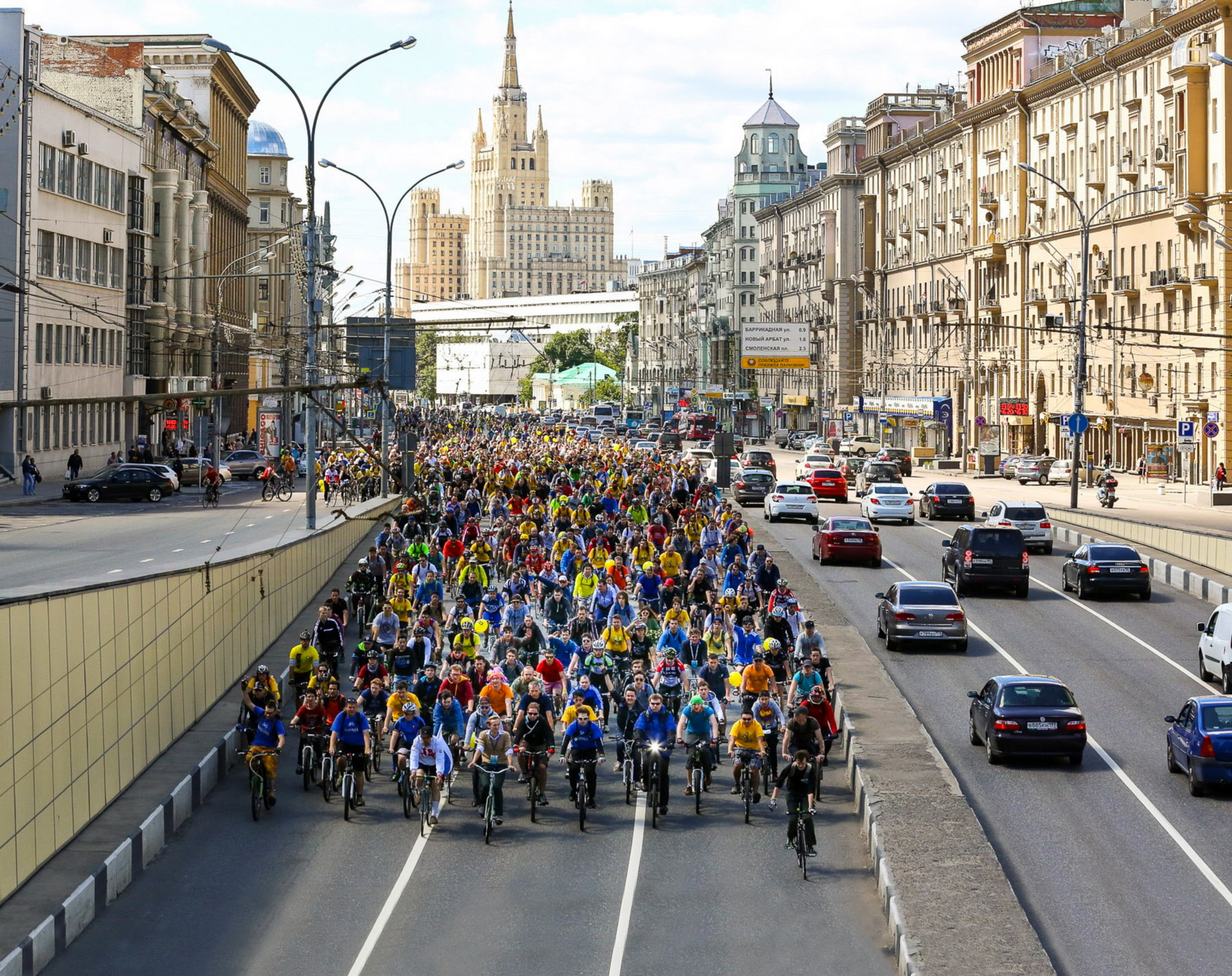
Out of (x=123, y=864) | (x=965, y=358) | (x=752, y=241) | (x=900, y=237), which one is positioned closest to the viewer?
(x=123, y=864)

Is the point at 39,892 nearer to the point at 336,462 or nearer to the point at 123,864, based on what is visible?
the point at 123,864

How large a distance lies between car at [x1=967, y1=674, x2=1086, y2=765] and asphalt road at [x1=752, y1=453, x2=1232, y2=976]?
29 centimetres

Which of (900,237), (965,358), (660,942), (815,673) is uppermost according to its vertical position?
(900,237)

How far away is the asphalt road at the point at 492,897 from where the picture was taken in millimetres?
14414

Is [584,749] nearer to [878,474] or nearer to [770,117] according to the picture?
[878,474]

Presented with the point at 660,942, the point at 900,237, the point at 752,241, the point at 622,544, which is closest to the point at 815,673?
the point at 660,942

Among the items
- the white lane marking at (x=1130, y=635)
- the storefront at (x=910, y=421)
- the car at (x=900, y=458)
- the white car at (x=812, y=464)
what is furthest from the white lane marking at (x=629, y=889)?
the storefront at (x=910, y=421)

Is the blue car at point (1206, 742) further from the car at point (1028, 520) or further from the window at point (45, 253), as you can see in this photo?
the window at point (45, 253)

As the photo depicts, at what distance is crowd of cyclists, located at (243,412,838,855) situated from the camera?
1906 centimetres

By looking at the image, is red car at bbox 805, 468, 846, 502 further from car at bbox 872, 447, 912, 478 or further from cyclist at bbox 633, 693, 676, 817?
cyclist at bbox 633, 693, 676, 817

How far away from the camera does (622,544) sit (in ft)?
112

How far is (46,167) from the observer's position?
4309 centimetres

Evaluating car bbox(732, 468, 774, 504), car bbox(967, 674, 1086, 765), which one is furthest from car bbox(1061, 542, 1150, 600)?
car bbox(732, 468, 774, 504)

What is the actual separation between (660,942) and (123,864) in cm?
523
